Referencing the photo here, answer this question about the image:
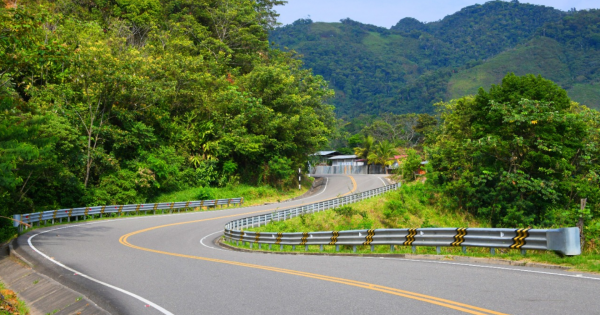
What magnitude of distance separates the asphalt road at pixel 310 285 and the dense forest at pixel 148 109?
968 centimetres

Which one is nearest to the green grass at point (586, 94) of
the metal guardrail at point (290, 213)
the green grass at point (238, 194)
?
the green grass at point (238, 194)

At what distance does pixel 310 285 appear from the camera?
974 cm

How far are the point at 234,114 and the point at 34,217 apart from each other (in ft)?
80.8

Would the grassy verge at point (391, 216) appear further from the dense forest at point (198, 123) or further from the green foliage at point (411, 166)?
the green foliage at point (411, 166)

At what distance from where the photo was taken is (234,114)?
50188 mm

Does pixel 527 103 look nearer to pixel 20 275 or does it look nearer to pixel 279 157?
pixel 279 157

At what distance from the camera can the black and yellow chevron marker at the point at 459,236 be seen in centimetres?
1352

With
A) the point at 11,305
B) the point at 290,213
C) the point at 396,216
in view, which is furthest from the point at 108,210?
the point at 11,305

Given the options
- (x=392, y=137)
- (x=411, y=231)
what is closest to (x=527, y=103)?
(x=411, y=231)

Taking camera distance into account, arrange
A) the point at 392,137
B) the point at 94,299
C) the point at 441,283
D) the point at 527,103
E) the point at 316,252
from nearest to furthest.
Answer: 1. the point at 441,283
2. the point at 94,299
3. the point at 316,252
4. the point at 527,103
5. the point at 392,137

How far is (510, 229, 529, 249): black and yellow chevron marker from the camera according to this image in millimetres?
11883

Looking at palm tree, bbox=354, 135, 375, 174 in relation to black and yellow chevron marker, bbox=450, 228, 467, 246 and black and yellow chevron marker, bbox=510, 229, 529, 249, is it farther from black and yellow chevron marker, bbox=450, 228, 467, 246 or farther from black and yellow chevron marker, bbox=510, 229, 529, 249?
black and yellow chevron marker, bbox=510, 229, 529, 249

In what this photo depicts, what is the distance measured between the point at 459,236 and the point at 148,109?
3597 centimetres

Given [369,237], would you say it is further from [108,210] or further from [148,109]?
[148,109]
